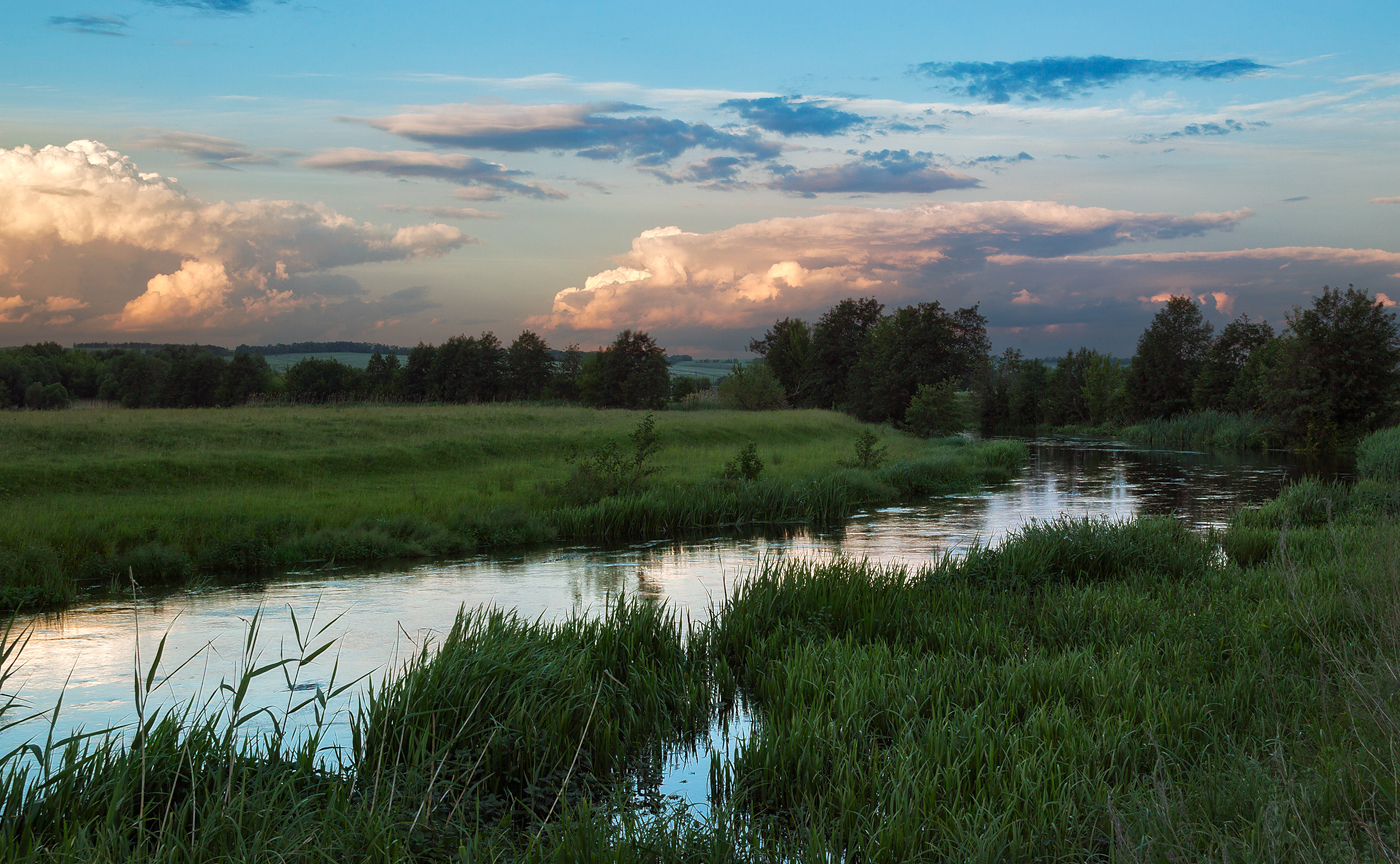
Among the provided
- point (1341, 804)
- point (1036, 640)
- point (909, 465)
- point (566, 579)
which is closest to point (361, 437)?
point (566, 579)

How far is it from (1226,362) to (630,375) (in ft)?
152

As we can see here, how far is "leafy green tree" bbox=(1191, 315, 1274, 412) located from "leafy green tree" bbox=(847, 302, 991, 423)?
16.2 meters

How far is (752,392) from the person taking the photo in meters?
69.2

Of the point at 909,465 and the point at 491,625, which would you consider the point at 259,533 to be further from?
the point at 909,465

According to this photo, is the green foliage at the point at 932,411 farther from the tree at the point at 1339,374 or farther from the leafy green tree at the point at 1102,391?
the leafy green tree at the point at 1102,391

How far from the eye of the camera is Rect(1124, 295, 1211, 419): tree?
73.6 metres

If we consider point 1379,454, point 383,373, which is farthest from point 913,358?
point 383,373

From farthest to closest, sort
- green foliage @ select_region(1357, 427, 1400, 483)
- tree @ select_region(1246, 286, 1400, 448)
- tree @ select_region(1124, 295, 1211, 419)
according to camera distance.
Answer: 1. tree @ select_region(1124, 295, 1211, 419)
2. tree @ select_region(1246, 286, 1400, 448)
3. green foliage @ select_region(1357, 427, 1400, 483)

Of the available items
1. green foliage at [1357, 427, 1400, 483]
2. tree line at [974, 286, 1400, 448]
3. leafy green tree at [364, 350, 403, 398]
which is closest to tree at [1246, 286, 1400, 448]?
tree line at [974, 286, 1400, 448]

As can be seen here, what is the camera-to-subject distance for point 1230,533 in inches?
635

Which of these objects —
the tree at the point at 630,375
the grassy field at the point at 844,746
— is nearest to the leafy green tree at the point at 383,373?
the tree at the point at 630,375

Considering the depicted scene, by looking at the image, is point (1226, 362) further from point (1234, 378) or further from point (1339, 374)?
point (1339, 374)

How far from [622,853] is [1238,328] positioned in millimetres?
78372

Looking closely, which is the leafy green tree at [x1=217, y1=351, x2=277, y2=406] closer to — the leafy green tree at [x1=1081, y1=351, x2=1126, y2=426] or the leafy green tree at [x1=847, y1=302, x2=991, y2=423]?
the leafy green tree at [x1=847, y1=302, x2=991, y2=423]
